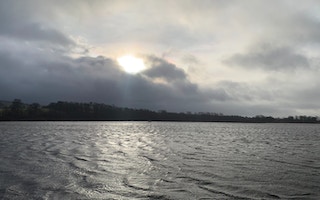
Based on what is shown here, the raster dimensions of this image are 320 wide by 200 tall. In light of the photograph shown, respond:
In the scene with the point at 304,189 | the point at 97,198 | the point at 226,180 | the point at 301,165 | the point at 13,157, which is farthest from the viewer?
the point at 13,157

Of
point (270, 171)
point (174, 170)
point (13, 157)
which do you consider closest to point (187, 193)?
point (174, 170)

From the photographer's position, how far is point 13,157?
39.2 m

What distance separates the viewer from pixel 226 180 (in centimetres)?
2580

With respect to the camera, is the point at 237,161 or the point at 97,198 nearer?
the point at 97,198

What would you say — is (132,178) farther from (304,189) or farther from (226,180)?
(304,189)

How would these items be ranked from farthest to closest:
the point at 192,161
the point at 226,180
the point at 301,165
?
the point at 192,161 → the point at 301,165 → the point at 226,180

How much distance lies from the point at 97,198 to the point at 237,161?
19.8m

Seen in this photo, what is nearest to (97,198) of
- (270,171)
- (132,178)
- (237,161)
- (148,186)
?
(148,186)

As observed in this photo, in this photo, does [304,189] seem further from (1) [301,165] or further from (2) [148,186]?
(1) [301,165]

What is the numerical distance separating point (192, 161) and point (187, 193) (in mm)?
15297

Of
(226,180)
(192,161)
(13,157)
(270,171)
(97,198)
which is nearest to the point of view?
(97,198)

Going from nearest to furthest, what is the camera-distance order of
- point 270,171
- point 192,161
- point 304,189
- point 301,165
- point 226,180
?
point 304,189
point 226,180
point 270,171
point 301,165
point 192,161

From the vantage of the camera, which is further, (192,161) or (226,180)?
(192,161)

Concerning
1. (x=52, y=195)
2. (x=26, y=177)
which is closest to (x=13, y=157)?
(x=26, y=177)
